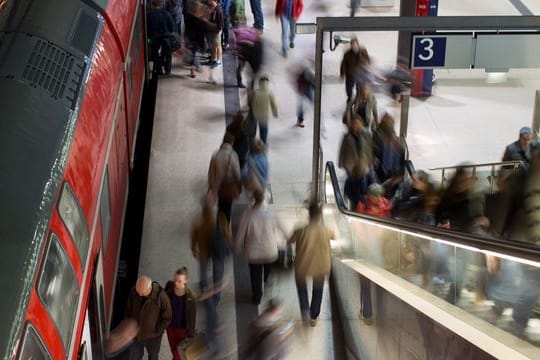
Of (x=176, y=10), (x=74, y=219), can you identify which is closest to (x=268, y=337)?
(x=74, y=219)

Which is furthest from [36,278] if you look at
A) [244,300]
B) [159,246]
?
[159,246]

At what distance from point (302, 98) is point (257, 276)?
5384 millimetres

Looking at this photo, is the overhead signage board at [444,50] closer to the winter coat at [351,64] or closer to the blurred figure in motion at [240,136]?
the blurred figure in motion at [240,136]

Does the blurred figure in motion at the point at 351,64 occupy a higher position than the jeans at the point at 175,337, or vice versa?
the blurred figure in motion at the point at 351,64

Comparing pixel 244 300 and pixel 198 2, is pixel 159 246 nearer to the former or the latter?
pixel 244 300

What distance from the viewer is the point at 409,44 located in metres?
16.1

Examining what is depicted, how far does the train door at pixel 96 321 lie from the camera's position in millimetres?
7043

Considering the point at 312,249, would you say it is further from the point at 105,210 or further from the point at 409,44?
the point at 409,44

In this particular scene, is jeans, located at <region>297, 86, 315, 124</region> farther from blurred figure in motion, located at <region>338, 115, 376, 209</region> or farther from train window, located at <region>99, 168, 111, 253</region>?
train window, located at <region>99, 168, 111, 253</region>

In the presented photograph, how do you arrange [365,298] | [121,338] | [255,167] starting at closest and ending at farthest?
[121,338], [365,298], [255,167]

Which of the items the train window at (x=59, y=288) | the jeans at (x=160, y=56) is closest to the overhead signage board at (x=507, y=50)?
the train window at (x=59, y=288)

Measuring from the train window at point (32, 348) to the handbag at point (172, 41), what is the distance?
1168 cm

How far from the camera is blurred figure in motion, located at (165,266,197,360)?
28.2 ft

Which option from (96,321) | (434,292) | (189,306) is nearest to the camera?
(434,292)
